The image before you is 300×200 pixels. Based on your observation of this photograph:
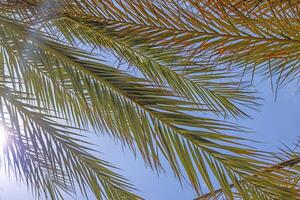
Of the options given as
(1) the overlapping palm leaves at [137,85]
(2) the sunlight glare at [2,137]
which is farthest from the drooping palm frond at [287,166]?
(2) the sunlight glare at [2,137]

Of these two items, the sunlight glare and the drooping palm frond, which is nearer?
the drooping palm frond

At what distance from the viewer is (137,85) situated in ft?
11.5

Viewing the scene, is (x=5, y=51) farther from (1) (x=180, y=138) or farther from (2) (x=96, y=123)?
(1) (x=180, y=138)

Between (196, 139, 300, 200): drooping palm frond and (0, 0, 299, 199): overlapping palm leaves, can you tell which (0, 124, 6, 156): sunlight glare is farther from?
(196, 139, 300, 200): drooping palm frond

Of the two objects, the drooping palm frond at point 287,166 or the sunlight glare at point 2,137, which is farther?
the sunlight glare at point 2,137

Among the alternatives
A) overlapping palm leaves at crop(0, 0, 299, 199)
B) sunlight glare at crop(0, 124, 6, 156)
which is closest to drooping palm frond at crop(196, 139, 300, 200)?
overlapping palm leaves at crop(0, 0, 299, 199)

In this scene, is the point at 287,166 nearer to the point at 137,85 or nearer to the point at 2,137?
the point at 137,85

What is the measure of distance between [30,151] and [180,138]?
1262 millimetres

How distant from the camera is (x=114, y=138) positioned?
148 inches

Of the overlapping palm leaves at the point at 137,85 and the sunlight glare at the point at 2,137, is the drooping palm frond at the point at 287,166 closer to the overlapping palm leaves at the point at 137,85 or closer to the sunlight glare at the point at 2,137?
the overlapping palm leaves at the point at 137,85

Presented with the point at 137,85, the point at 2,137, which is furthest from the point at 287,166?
the point at 2,137

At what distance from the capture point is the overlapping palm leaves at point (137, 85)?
107 inches

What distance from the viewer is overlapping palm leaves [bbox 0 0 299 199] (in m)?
2.72

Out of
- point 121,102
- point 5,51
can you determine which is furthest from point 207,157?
point 5,51
